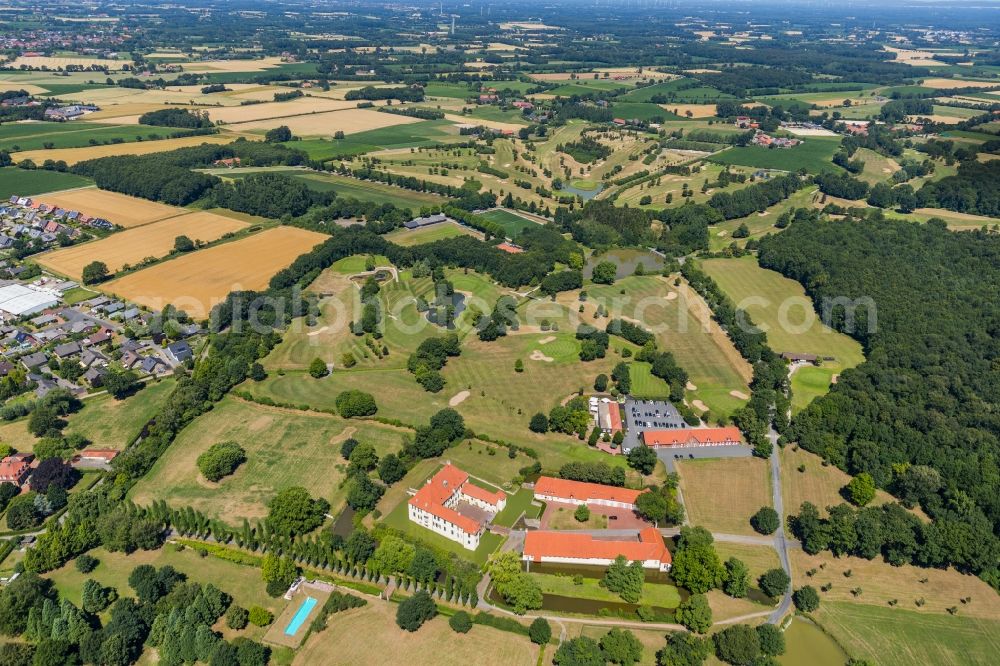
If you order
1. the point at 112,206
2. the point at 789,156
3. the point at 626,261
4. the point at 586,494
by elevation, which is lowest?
the point at 586,494

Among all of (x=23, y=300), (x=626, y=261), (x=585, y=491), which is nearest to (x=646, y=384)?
(x=585, y=491)

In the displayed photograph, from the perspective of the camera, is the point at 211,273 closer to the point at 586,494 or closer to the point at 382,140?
the point at 586,494

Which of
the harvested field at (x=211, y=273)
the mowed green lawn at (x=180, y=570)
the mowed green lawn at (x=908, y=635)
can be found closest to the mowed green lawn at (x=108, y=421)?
the mowed green lawn at (x=180, y=570)

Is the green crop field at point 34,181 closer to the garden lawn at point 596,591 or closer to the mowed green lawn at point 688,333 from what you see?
the mowed green lawn at point 688,333

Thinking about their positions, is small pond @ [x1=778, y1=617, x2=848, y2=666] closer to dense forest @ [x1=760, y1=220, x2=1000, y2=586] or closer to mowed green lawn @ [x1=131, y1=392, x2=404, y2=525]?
dense forest @ [x1=760, y1=220, x2=1000, y2=586]

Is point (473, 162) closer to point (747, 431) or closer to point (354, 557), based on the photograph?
point (747, 431)

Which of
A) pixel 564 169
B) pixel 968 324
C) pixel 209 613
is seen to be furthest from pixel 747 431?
pixel 564 169

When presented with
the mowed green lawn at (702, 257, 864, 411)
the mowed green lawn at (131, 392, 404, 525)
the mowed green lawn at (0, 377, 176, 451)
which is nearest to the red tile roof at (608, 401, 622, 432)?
the mowed green lawn at (702, 257, 864, 411)
